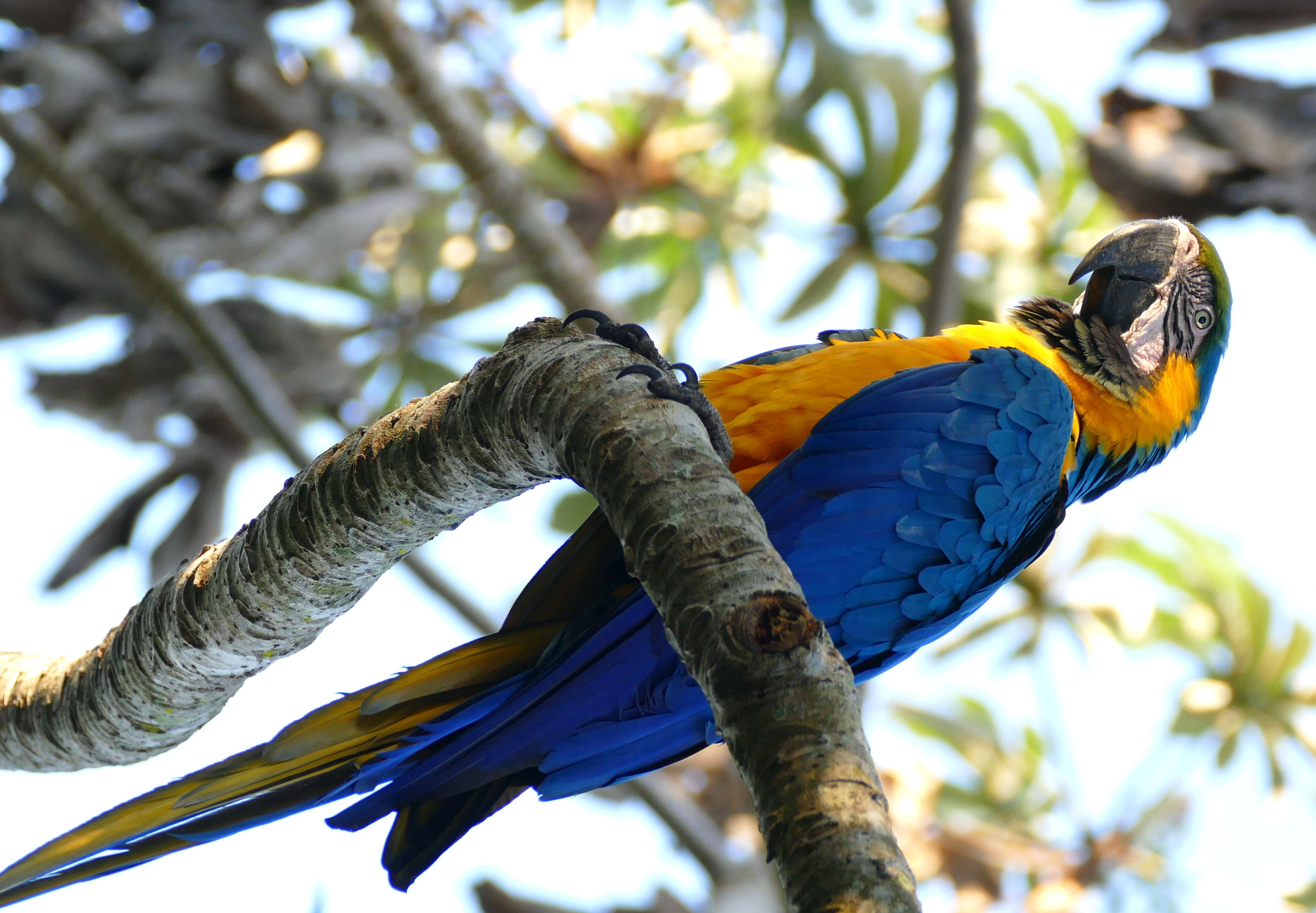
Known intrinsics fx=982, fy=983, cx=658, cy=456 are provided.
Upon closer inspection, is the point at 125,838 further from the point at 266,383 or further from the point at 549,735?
the point at 266,383

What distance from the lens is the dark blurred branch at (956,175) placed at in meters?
2.70

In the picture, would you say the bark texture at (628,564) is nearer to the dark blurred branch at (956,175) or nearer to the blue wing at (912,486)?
the blue wing at (912,486)

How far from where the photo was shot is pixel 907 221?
3420 millimetres

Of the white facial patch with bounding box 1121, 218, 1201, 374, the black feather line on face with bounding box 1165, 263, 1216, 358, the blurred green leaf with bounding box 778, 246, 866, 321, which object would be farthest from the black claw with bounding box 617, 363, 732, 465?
the blurred green leaf with bounding box 778, 246, 866, 321

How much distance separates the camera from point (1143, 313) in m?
1.94

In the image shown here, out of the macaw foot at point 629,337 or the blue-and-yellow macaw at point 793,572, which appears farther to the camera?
the blue-and-yellow macaw at point 793,572

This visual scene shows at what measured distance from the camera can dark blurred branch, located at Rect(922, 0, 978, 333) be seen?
8.84ft

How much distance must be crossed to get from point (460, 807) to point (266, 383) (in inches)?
54.3

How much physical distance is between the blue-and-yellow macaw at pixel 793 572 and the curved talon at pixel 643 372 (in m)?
0.45

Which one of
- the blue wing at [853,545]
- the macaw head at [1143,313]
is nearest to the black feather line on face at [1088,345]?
the macaw head at [1143,313]

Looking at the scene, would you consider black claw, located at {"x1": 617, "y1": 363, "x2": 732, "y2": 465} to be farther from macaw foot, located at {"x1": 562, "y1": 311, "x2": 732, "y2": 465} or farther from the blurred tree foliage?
the blurred tree foliage

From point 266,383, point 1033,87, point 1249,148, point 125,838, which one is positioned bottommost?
point 125,838

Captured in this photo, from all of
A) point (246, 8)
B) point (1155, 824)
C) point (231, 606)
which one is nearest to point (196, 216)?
point (246, 8)

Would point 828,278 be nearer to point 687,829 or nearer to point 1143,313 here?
point 1143,313
